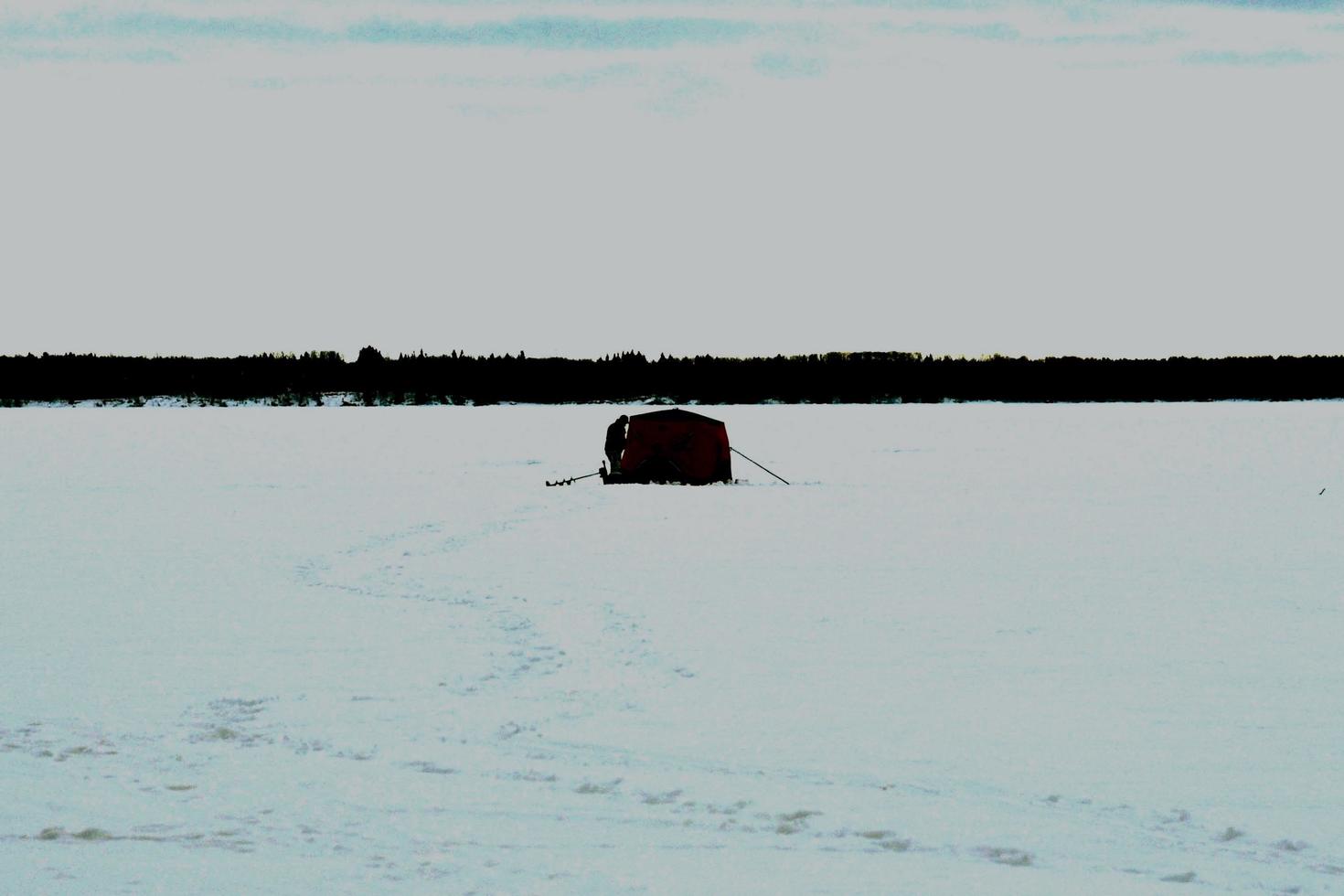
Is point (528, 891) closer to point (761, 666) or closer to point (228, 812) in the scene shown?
point (228, 812)

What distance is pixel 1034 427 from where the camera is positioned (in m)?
55.8

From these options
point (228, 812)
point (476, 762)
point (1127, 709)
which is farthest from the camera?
point (1127, 709)

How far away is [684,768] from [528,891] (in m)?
1.69

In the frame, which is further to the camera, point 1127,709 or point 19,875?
point 1127,709

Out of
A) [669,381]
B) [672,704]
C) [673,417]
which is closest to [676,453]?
[673,417]

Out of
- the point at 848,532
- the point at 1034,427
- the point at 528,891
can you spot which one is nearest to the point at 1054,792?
the point at 528,891

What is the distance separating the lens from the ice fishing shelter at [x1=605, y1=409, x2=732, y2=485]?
27.2 meters

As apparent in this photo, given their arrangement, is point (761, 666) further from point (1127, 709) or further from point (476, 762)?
point (476, 762)

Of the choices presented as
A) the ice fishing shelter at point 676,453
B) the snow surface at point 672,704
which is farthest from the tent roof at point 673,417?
the snow surface at point 672,704

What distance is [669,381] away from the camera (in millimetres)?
130750

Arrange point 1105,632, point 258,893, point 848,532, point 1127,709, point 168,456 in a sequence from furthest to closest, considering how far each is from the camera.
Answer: point 168,456 < point 848,532 < point 1105,632 < point 1127,709 < point 258,893

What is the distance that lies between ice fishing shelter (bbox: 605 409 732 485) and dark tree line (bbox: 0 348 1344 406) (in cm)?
9927

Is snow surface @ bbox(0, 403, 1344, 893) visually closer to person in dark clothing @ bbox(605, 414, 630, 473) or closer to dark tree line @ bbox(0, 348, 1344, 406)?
person in dark clothing @ bbox(605, 414, 630, 473)

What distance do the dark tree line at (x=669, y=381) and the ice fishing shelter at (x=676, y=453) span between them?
99.3 meters
